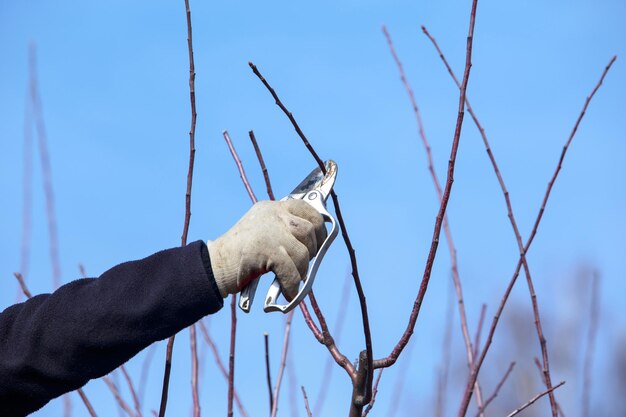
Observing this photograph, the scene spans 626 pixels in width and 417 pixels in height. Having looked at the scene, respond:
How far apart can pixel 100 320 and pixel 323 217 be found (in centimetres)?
56

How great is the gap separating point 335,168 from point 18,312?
830 millimetres

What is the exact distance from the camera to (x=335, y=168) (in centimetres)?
231

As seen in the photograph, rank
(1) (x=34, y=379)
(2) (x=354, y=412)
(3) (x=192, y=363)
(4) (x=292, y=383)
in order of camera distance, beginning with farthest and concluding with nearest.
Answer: (4) (x=292, y=383) → (3) (x=192, y=363) → (1) (x=34, y=379) → (2) (x=354, y=412)

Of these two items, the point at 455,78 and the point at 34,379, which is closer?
the point at 34,379

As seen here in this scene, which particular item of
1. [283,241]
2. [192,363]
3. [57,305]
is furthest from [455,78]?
[57,305]

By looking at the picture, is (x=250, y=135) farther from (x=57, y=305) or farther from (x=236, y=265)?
(x=57, y=305)

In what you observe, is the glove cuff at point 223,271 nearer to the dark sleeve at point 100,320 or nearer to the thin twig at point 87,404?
the dark sleeve at point 100,320

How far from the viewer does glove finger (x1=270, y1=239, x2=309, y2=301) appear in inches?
86.8

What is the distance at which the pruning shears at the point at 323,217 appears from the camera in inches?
86.5

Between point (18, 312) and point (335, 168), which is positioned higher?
point (335, 168)

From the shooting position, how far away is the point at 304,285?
2.19 m

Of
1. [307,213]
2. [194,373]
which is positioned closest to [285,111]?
[307,213]

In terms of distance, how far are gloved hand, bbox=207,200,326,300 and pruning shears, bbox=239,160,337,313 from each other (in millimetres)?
22

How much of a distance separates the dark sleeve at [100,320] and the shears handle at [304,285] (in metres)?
0.08
